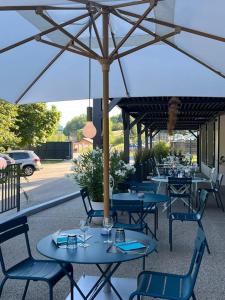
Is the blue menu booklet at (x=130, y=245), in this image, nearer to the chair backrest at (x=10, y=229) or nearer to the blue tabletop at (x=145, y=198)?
the chair backrest at (x=10, y=229)

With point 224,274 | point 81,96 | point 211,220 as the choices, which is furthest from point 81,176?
point 224,274

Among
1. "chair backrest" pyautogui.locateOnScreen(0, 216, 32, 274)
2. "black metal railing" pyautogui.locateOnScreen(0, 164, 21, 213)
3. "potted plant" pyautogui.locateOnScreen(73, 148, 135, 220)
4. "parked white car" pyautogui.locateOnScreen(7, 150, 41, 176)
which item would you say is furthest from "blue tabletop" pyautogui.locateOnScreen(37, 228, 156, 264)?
"parked white car" pyautogui.locateOnScreen(7, 150, 41, 176)

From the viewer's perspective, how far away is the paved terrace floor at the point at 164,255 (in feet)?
13.4

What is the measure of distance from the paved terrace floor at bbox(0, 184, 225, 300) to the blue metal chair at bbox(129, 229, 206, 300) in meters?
0.82

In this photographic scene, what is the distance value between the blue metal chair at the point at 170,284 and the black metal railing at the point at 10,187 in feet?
15.8

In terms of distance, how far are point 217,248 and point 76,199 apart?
520 cm

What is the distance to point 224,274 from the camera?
4.57m

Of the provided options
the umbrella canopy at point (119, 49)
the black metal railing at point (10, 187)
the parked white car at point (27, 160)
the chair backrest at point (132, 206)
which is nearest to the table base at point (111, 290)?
the chair backrest at point (132, 206)

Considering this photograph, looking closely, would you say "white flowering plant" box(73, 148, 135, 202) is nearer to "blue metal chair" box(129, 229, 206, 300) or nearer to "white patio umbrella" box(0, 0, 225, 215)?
"white patio umbrella" box(0, 0, 225, 215)

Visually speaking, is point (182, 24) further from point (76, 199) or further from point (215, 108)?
point (215, 108)

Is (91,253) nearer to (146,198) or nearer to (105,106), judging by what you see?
(105,106)

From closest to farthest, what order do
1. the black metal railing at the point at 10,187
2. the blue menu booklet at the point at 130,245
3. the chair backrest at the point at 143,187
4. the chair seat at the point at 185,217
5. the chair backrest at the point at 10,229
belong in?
the blue menu booklet at the point at 130,245
the chair backrest at the point at 10,229
the chair seat at the point at 185,217
the chair backrest at the point at 143,187
the black metal railing at the point at 10,187

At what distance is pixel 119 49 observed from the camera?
17.1 feet

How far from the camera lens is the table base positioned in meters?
3.80
